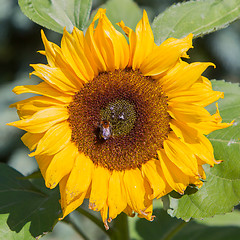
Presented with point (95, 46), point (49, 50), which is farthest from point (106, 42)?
point (49, 50)

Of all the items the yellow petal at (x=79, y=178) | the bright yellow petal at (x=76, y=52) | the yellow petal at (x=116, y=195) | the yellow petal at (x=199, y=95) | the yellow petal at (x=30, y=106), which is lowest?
the yellow petal at (x=116, y=195)

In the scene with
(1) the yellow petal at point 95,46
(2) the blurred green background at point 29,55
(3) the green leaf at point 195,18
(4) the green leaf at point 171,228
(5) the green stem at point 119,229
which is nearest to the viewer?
(1) the yellow petal at point 95,46

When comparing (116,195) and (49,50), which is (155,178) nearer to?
(116,195)

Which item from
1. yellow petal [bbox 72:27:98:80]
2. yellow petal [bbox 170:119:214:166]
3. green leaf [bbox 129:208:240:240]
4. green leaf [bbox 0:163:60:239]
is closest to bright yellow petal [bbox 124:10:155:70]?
yellow petal [bbox 72:27:98:80]


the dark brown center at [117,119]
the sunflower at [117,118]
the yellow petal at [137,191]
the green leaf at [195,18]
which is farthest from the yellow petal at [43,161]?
the green leaf at [195,18]

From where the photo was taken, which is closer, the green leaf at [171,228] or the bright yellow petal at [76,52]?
the bright yellow petal at [76,52]

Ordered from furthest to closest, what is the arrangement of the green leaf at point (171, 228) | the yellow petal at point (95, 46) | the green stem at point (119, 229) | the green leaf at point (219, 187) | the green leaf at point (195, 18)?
the green leaf at point (171, 228) → the green stem at point (119, 229) → the green leaf at point (195, 18) → the green leaf at point (219, 187) → the yellow petal at point (95, 46)

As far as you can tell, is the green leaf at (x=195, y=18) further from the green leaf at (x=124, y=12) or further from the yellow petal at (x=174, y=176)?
the yellow petal at (x=174, y=176)
